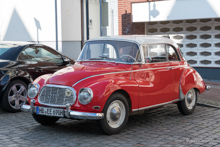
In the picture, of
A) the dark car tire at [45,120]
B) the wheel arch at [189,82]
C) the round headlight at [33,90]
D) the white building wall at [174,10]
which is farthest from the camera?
the white building wall at [174,10]

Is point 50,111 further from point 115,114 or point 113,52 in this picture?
point 113,52

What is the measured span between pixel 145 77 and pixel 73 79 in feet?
5.04

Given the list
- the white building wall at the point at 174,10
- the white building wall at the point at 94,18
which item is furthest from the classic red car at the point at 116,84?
the white building wall at the point at 94,18

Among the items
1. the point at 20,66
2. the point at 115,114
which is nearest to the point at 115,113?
the point at 115,114

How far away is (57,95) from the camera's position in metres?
6.77

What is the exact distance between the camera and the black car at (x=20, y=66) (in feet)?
28.8

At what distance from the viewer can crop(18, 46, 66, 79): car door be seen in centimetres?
936

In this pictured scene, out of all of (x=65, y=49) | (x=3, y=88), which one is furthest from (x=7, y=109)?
(x=65, y=49)

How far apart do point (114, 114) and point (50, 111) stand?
109 cm

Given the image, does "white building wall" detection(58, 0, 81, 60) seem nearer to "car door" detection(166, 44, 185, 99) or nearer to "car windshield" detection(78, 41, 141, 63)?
"car door" detection(166, 44, 185, 99)

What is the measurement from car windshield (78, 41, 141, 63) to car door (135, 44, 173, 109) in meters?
0.24

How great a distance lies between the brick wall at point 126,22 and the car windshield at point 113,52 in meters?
8.08

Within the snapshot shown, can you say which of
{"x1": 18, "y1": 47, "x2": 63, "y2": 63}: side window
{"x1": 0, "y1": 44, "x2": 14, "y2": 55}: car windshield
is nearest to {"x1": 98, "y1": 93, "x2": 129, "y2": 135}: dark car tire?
{"x1": 18, "y1": 47, "x2": 63, "y2": 63}: side window

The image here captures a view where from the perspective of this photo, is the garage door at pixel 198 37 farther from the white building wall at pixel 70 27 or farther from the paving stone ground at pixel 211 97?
the white building wall at pixel 70 27
